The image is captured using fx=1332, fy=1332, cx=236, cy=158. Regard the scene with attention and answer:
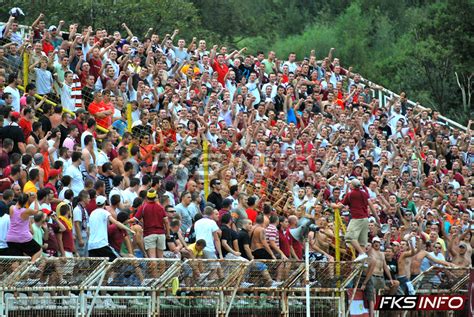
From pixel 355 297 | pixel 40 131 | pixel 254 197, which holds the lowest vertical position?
pixel 355 297

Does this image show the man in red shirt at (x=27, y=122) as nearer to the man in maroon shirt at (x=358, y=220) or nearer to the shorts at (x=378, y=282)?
the man in maroon shirt at (x=358, y=220)

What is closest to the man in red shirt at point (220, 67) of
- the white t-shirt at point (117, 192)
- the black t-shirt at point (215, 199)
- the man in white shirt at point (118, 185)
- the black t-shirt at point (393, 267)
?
the black t-shirt at point (215, 199)

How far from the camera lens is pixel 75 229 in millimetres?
21078

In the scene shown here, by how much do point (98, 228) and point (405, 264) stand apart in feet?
24.6

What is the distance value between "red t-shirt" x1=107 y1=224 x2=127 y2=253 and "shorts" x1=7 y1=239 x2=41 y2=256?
1.67 metres

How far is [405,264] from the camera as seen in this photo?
25.9 meters

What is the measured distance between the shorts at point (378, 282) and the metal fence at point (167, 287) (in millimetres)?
641

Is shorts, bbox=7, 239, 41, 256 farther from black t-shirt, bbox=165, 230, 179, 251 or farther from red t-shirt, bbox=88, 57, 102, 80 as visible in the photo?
red t-shirt, bbox=88, 57, 102, 80

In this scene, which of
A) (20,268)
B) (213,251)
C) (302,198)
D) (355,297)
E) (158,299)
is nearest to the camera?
(20,268)

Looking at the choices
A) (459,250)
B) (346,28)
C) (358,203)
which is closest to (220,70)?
(459,250)

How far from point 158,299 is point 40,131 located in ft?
13.7

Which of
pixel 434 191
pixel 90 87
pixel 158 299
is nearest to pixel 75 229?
pixel 158 299

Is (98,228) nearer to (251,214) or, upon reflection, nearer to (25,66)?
(251,214)

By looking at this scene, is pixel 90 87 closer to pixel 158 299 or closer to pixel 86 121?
pixel 86 121
